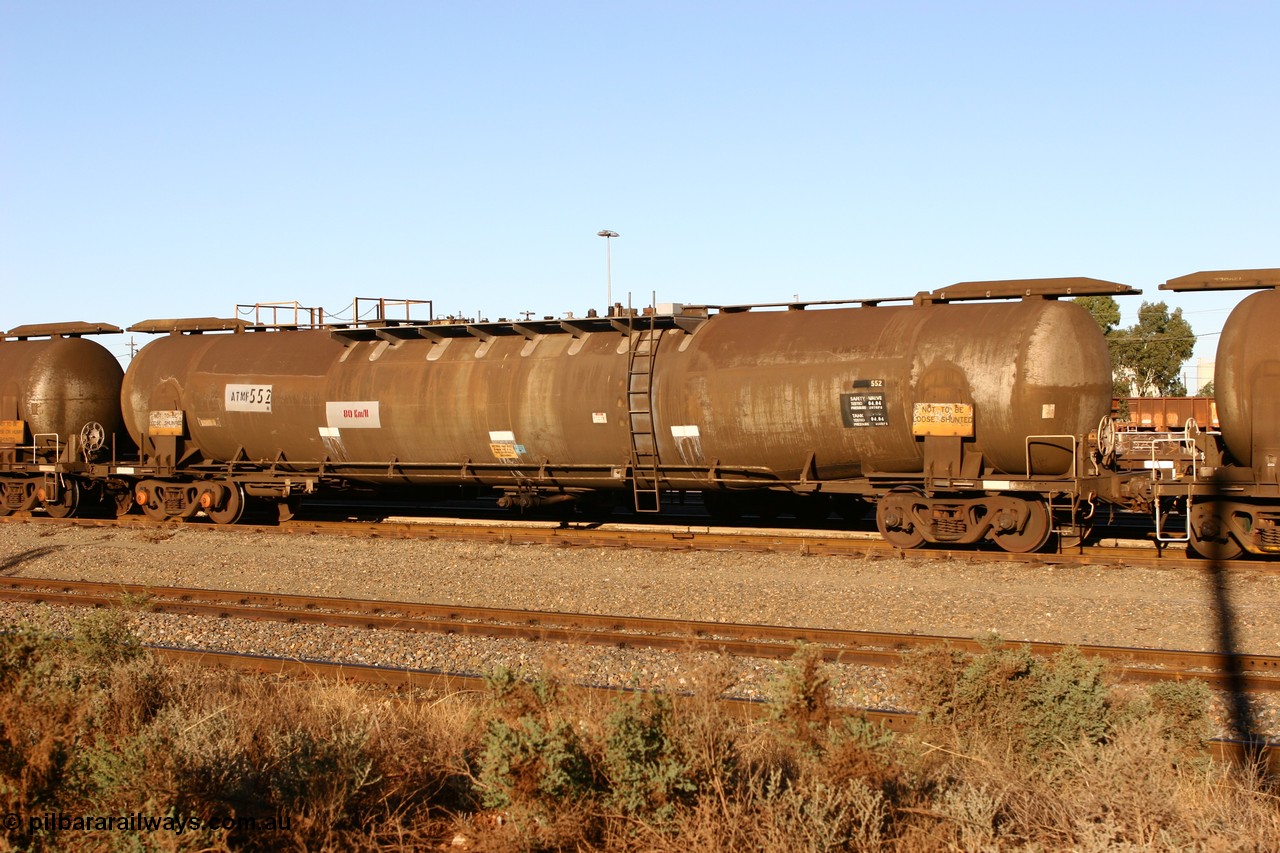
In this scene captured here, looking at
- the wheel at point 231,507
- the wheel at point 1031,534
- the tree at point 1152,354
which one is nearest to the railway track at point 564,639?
the wheel at point 1031,534

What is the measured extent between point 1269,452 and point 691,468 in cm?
812

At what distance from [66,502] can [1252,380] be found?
22.3 m

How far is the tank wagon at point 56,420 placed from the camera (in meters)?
22.9

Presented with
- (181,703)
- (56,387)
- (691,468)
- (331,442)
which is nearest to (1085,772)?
(181,703)

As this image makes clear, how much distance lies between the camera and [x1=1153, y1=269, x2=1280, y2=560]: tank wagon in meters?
14.1

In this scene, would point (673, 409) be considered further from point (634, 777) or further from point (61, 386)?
point (61, 386)

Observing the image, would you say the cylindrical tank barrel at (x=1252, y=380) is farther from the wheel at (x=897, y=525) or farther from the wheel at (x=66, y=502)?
the wheel at (x=66, y=502)

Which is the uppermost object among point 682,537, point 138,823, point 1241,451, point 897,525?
point 1241,451

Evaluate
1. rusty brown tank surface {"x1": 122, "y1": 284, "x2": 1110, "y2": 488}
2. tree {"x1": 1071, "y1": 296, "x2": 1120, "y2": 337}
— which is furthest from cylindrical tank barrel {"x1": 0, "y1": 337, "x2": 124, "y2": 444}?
tree {"x1": 1071, "y1": 296, "x2": 1120, "y2": 337}

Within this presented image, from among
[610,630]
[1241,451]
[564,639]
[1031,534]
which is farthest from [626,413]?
[1241,451]

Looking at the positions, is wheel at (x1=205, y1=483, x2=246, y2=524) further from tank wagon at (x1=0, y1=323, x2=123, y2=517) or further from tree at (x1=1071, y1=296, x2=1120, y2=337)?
tree at (x1=1071, y1=296, x2=1120, y2=337)

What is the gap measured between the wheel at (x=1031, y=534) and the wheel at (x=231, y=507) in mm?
14410

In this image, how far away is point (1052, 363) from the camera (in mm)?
14648

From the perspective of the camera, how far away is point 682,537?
17734 mm
